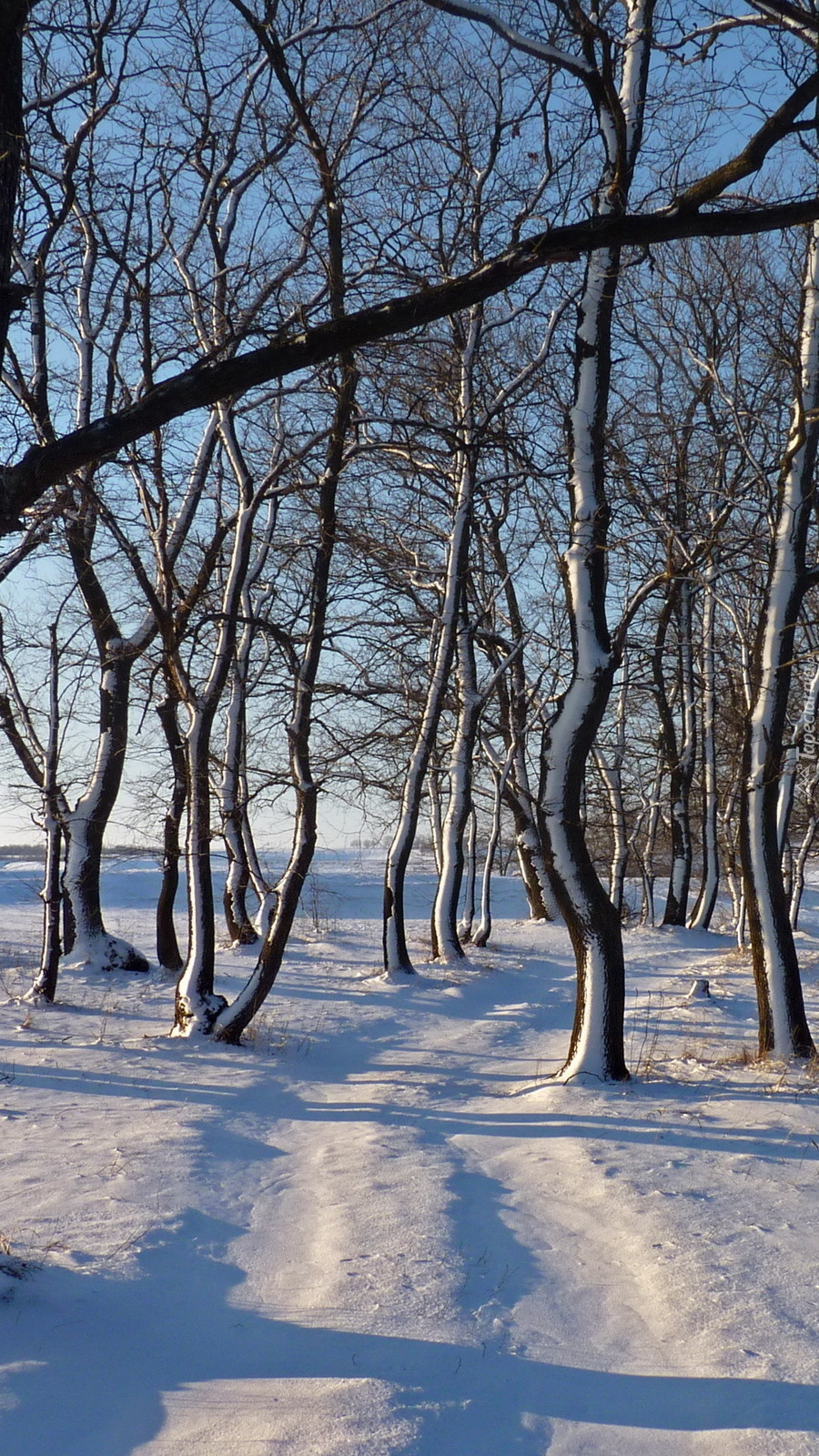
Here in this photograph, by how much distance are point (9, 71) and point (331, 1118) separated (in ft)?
20.9

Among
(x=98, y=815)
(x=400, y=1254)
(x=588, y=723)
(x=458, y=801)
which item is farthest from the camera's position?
(x=458, y=801)

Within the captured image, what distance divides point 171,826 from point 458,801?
517 cm

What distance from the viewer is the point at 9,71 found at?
378 cm

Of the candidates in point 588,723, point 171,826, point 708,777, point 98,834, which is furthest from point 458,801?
point 588,723

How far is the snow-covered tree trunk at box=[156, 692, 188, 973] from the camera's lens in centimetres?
1210

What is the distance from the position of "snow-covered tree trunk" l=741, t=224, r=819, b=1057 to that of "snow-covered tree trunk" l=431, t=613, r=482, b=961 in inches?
279

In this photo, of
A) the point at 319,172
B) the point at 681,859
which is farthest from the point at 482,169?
the point at 681,859

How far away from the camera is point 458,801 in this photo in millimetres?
16375

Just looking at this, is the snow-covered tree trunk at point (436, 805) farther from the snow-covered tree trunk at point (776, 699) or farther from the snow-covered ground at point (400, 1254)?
the snow-covered ground at point (400, 1254)

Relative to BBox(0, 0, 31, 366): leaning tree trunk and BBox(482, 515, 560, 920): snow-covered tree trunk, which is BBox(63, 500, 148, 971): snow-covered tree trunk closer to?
BBox(482, 515, 560, 920): snow-covered tree trunk

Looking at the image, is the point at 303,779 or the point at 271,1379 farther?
the point at 303,779

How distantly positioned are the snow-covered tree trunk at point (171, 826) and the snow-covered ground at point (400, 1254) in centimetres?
395

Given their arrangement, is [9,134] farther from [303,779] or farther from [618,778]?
[618,778]

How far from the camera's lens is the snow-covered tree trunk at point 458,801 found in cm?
1600
